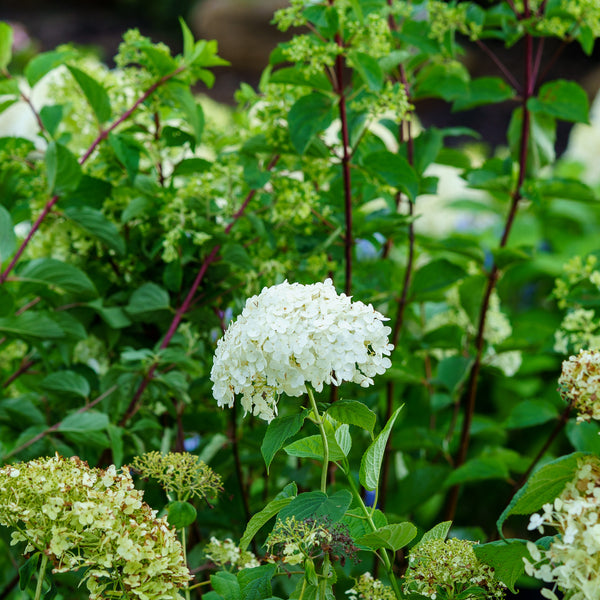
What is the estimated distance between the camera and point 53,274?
3.24 ft

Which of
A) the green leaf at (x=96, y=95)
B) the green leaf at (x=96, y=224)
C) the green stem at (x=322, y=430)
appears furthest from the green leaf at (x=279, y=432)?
the green leaf at (x=96, y=95)

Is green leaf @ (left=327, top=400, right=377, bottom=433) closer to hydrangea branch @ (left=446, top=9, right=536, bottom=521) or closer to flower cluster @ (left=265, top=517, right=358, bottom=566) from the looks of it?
flower cluster @ (left=265, top=517, right=358, bottom=566)

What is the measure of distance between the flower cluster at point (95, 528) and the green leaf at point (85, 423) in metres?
0.36

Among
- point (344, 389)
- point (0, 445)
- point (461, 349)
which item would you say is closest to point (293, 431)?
point (0, 445)

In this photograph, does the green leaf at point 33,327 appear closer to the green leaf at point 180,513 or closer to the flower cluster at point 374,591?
the green leaf at point 180,513

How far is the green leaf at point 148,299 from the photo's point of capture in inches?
41.3

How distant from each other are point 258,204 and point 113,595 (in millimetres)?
663

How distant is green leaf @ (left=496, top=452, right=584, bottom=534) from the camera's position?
0.58 meters

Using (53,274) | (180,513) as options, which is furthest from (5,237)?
(180,513)

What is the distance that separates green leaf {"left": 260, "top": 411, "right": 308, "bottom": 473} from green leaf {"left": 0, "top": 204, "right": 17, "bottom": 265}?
53 cm

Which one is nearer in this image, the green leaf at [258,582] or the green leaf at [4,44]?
the green leaf at [258,582]

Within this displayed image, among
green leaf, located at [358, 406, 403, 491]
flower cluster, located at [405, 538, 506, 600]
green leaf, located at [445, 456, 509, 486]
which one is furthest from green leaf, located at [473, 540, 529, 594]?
green leaf, located at [445, 456, 509, 486]

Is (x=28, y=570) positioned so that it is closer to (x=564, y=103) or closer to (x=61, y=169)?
(x=61, y=169)

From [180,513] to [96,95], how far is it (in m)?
0.63
